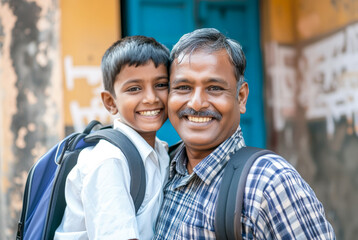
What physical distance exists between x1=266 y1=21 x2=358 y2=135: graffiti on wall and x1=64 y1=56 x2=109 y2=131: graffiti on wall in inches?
69.6

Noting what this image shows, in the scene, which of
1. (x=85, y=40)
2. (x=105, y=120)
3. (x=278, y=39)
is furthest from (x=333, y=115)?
(x=85, y=40)

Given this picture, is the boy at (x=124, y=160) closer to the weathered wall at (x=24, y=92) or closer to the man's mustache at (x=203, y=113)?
the man's mustache at (x=203, y=113)

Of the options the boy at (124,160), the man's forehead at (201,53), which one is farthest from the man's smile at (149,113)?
the man's forehead at (201,53)

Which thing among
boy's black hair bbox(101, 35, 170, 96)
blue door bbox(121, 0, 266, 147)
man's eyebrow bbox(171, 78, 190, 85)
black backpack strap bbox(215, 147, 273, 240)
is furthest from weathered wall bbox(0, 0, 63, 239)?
black backpack strap bbox(215, 147, 273, 240)

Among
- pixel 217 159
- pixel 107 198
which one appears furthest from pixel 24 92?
pixel 217 159

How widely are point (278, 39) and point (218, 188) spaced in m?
3.11

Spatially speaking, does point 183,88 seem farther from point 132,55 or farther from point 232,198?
point 232,198

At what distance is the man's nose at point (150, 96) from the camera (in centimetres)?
212

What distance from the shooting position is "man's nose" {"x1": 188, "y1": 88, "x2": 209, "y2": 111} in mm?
1854

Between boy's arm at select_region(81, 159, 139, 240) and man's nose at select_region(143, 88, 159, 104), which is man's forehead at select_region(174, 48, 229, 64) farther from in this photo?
boy's arm at select_region(81, 159, 139, 240)

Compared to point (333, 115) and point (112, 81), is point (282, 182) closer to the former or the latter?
point (112, 81)

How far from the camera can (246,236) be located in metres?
1.57

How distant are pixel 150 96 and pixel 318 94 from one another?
2.53 meters

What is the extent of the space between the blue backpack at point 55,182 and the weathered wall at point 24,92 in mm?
1702
